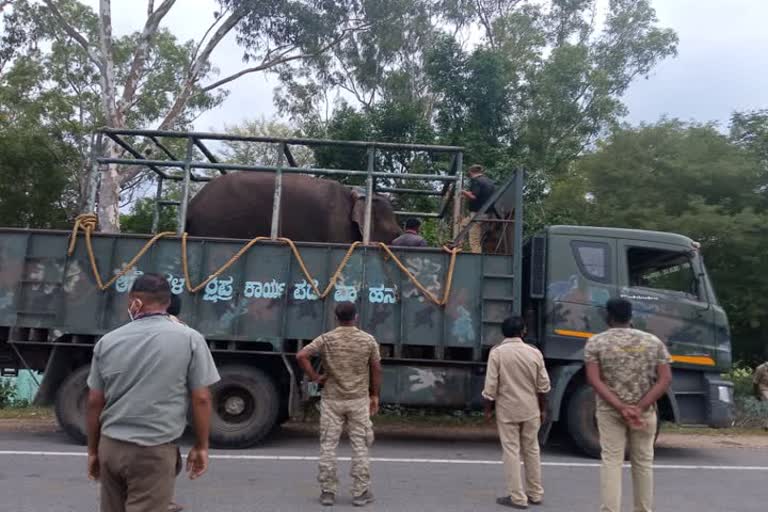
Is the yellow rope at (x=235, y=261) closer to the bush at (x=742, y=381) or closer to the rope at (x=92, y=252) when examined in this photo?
the rope at (x=92, y=252)

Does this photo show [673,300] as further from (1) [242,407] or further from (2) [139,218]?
(2) [139,218]

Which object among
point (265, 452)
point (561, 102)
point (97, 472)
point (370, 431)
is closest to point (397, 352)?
point (265, 452)

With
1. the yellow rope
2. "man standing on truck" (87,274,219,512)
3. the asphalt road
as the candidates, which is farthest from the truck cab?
"man standing on truck" (87,274,219,512)

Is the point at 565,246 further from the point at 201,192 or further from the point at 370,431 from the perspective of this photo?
the point at 201,192

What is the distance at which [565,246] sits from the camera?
8.52 metres

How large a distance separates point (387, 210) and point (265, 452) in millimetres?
3346

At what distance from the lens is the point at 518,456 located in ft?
Answer: 19.3

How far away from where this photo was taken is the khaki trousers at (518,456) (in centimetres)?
579

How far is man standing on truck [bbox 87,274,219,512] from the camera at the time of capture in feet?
10.6

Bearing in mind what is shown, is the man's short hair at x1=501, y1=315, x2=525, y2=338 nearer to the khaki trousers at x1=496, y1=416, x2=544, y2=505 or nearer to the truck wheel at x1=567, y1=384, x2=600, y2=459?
the khaki trousers at x1=496, y1=416, x2=544, y2=505

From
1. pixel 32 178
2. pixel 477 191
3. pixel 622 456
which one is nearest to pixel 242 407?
pixel 477 191

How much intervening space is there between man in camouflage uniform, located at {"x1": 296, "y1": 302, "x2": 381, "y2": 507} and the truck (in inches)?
97.0

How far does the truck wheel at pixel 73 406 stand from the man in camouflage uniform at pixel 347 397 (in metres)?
3.68

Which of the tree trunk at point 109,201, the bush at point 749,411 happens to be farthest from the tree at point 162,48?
the bush at point 749,411
